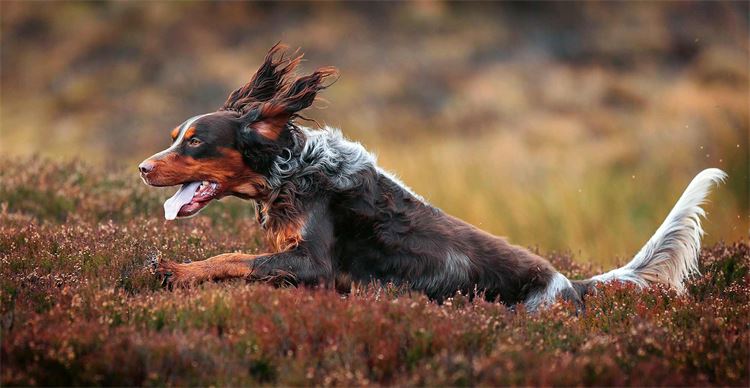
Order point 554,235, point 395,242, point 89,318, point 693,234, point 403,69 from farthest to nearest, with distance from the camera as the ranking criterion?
point 403,69 < point 554,235 < point 693,234 < point 395,242 < point 89,318

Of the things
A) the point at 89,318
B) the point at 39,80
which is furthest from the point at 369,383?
the point at 39,80

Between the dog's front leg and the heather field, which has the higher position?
the dog's front leg

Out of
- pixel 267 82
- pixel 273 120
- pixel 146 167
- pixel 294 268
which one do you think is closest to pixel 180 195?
pixel 146 167

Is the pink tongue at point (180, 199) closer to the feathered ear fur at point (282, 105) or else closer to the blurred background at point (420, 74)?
the feathered ear fur at point (282, 105)

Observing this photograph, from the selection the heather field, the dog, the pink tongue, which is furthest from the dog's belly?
the pink tongue

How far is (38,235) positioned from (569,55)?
65.6 feet

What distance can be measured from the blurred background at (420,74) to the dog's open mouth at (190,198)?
7.84 meters

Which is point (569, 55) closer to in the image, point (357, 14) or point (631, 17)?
point (631, 17)

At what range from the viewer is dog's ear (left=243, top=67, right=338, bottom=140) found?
22.1 ft

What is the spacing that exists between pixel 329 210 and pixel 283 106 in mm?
764

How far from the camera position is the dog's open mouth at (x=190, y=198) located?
21.4 ft

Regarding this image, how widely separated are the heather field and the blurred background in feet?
26.9

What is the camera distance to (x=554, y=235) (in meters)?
12.2

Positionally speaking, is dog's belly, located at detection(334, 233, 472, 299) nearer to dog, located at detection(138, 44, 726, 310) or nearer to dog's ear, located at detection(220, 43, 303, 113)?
dog, located at detection(138, 44, 726, 310)
